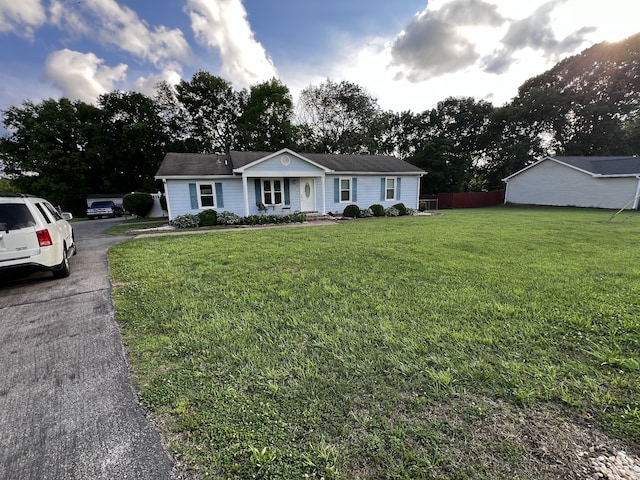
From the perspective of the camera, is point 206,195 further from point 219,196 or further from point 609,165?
point 609,165

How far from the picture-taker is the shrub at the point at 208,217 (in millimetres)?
12995

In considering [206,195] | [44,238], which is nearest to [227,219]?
[206,195]

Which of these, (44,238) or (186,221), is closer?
(44,238)

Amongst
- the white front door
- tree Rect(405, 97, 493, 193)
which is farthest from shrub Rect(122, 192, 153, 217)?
tree Rect(405, 97, 493, 193)

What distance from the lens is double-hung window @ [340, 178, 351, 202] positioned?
16.9 meters

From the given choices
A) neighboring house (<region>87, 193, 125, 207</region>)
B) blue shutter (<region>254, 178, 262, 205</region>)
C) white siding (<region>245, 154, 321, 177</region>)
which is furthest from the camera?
neighboring house (<region>87, 193, 125, 207</region>)

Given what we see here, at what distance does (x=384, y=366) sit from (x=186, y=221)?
12.6m

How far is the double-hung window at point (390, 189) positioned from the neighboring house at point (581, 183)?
14.4 meters

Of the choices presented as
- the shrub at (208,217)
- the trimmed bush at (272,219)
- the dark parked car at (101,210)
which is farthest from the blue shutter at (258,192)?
the dark parked car at (101,210)

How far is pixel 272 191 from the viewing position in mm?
15297

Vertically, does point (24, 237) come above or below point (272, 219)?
above

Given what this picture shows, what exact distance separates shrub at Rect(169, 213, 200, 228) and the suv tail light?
827cm

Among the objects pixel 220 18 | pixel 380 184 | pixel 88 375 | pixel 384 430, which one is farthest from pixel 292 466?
pixel 380 184

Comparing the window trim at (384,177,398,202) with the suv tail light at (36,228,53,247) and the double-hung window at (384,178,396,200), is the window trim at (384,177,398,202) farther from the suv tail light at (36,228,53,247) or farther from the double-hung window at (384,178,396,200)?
the suv tail light at (36,228,53,247)
